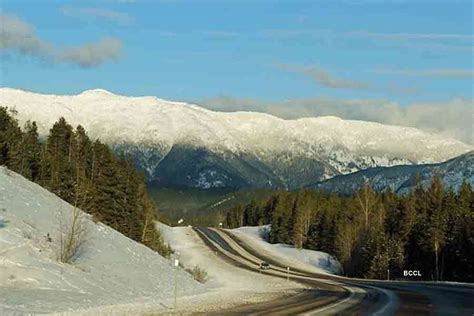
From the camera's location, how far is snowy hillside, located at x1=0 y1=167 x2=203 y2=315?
110 ft

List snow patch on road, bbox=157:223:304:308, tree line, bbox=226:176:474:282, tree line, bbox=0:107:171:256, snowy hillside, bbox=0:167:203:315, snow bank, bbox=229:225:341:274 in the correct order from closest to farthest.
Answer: snowy hillside, bbox=0:167:203:315 < snow patch on road, bbox=157:223:304:308 < tree line, bbox=0:107:171:256 < tree line, bbox=226:176:474:282 < snow bank, bbox=229:225:341:274

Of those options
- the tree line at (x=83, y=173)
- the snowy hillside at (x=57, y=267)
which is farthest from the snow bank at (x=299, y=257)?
the snowy hillside at (x=57, y=267)

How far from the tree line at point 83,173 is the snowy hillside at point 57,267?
284 inches

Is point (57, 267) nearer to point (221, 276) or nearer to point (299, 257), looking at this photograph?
point (221, 276)

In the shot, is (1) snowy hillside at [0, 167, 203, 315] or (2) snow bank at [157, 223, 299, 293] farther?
(2) snow bank at [157, 223, 299, 293]

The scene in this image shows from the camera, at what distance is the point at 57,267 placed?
39875mm

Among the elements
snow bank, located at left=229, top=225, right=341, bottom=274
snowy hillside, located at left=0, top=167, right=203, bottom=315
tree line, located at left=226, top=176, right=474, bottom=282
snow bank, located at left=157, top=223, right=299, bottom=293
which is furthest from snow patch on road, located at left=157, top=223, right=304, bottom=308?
tree line, located at left=226, top=176, right=474, bottom=282

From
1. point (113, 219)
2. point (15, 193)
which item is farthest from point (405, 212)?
point (15, 193)

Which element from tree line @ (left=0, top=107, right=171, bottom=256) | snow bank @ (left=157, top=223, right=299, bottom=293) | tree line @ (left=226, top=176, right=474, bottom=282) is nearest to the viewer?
tree line @ (left=0, top=107, right=171, bottom=256)

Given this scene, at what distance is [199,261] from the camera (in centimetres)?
10775

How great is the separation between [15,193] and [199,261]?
59.4 meters

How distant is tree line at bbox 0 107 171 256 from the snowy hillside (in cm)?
721

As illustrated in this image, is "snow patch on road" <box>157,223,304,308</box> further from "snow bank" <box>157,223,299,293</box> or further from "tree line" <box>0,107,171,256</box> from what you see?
"tree line" <box>0,107,171,256</box>

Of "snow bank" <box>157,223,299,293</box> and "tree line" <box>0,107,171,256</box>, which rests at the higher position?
"tree line" <box>0,107,171,256</box>
